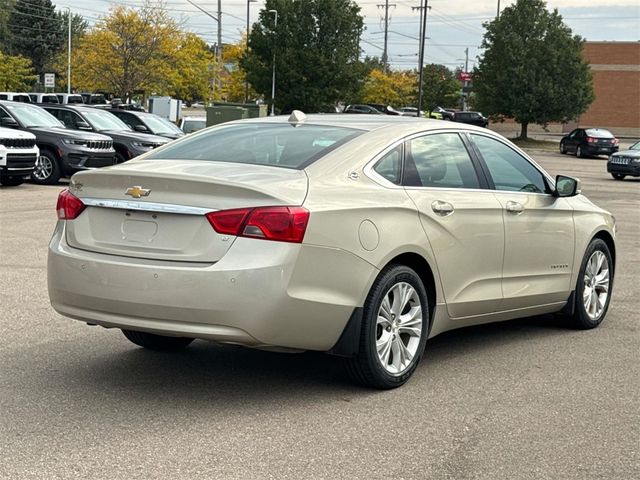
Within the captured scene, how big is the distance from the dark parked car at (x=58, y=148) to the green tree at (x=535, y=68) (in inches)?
1717

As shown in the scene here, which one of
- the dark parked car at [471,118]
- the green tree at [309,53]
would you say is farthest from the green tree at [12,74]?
the dark parked car at [471,118]

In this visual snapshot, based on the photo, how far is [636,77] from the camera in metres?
83.3

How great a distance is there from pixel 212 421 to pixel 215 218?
3.46ft

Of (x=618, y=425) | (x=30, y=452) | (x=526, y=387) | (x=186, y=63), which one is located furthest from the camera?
(x=186, y=63)

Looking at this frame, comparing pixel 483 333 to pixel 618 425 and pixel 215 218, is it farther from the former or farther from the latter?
pixel 215 218

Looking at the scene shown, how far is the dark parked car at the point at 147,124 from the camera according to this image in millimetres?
26078

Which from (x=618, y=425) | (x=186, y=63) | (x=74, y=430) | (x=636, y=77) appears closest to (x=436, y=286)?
(x=618, y=425)

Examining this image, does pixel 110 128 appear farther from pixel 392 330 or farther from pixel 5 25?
pixel 5 25

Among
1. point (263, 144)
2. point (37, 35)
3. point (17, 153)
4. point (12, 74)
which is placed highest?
point (37, 35)

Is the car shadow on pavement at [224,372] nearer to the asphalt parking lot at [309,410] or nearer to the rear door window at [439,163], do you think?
the asphalt parking lot at [309,410]

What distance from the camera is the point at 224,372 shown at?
6.15m

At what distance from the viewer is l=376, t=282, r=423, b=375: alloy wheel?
5750 mm

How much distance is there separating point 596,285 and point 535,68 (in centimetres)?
5534

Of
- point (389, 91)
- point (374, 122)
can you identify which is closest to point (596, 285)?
point (374, 122)
